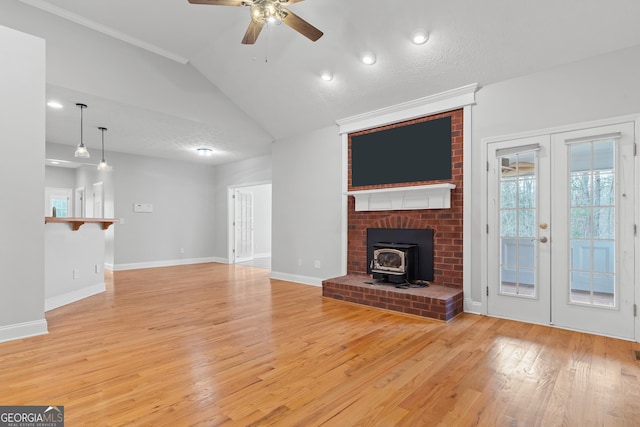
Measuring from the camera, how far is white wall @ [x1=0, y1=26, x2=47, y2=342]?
300 centimetres

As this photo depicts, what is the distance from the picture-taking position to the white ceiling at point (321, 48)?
315 centimetres

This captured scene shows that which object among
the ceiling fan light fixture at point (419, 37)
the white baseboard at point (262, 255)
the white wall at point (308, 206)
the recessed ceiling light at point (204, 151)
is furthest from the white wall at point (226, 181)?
the ceiling fan light fixture at point (419, 37)

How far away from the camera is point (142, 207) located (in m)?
7.80

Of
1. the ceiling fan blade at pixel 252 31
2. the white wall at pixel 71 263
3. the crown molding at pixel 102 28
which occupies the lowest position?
the white wall at pixel 71 263

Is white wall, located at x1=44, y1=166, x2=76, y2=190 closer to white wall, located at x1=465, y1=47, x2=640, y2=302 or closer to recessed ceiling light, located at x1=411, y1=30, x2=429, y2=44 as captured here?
recessed ceiling light, located at x1=411, y1=30, x2=429, y2=44

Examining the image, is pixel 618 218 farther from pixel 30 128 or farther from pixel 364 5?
pixel 30 128

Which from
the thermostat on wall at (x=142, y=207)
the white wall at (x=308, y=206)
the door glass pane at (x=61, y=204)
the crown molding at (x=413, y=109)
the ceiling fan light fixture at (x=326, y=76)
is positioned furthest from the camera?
the door glass pane at (x=61, y=204)

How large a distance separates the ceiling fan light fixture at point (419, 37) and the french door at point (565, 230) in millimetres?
1434

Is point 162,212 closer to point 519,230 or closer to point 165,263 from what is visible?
point 165,263

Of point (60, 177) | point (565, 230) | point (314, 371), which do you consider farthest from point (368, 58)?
point (60, 177)

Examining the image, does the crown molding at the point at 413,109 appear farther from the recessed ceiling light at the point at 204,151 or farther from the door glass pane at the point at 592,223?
the recessed ceiling light at the point at 204,151

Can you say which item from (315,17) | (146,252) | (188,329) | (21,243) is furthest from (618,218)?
(146,252)

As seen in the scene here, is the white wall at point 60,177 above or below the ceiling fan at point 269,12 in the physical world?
below

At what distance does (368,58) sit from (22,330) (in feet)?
15.0
